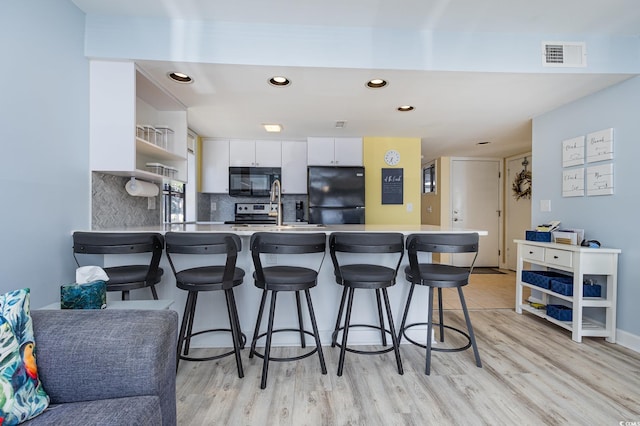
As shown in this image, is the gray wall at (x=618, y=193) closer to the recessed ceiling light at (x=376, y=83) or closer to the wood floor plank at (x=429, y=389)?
the wood floor plank at (x=429, y=389)

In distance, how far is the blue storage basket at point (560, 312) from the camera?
8.56 ft

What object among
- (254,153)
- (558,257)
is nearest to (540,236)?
(558,257)

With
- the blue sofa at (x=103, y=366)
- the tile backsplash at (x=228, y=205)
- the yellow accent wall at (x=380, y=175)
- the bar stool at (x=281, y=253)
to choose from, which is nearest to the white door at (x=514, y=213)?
the yellow accent wall at (x=380, y=175)

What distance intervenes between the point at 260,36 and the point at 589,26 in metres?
2.28

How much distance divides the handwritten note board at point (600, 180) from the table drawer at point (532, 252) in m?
0.64

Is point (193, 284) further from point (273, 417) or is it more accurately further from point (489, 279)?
point (489, 279)

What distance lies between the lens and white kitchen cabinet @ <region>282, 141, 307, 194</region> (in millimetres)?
4375

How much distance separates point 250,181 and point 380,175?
1811 mm

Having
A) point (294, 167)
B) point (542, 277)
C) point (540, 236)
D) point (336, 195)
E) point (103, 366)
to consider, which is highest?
point (294, 167)

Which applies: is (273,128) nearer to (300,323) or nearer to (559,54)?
(300,323)

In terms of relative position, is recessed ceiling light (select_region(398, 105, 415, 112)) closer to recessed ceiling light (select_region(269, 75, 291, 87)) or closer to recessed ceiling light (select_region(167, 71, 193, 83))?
recessed ceiling light (select_region(269, 75, 291, 87))

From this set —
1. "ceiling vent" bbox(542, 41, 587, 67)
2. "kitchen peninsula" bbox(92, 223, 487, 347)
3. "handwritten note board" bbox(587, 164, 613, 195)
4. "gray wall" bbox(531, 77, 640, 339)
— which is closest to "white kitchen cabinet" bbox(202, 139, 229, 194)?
"kitchen peninsula" bbox(92, 223, 487, 347)

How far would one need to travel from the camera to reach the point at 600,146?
2539mm

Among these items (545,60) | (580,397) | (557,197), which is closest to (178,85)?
(545,60)
